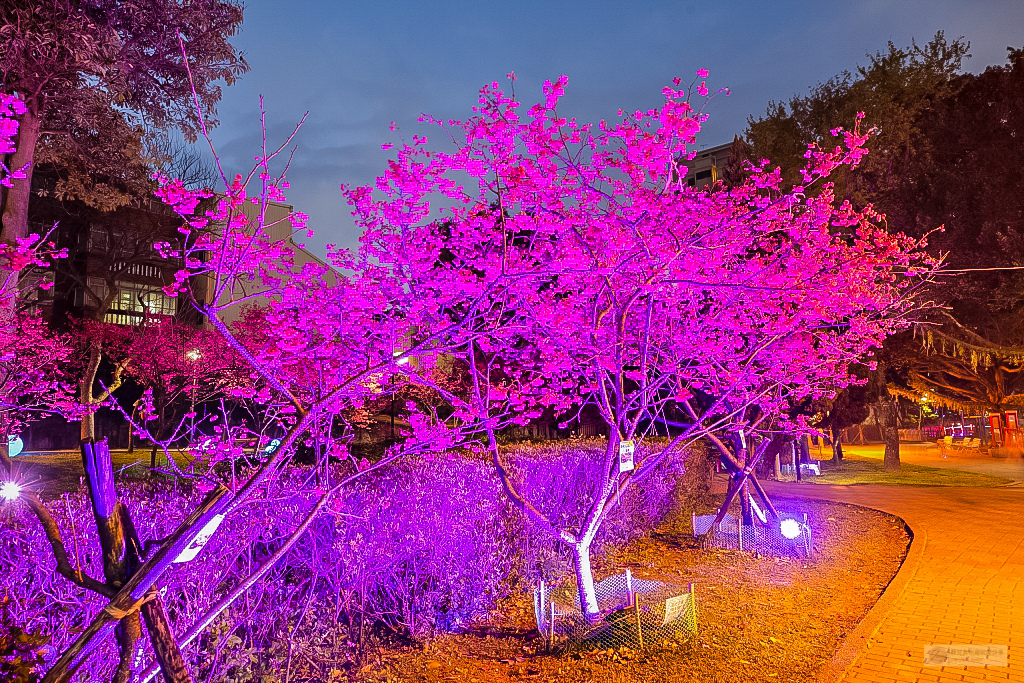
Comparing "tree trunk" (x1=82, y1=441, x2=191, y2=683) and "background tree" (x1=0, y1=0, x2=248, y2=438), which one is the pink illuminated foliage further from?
"background tree" (x1=0, y1=0, x2=248, y2=438)

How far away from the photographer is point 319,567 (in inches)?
208

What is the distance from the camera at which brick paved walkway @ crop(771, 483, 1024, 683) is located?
499cm

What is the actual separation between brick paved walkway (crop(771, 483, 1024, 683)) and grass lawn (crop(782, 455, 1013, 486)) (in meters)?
6.87

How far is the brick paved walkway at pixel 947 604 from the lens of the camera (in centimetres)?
499

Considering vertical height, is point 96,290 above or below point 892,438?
above

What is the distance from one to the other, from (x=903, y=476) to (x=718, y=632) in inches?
739

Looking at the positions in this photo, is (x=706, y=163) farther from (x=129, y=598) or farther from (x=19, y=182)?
(x=129, y=598)

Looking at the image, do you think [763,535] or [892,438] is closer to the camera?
[763,535]

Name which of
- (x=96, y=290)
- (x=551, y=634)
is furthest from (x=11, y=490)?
(x=96, y=290)

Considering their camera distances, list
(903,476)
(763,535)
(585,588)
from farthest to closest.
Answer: (903,476)
(763,535)
(585,588)

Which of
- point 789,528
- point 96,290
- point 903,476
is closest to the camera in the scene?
point 789,528

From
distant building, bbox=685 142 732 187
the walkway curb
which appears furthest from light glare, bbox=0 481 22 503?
distant building, bbox=685 142 732 187

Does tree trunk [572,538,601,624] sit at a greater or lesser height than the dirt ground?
greater

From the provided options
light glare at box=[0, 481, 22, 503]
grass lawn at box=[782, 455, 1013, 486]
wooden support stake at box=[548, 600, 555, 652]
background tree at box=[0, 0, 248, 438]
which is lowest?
grass lawn at box=[782, 455, 1013, 486]
